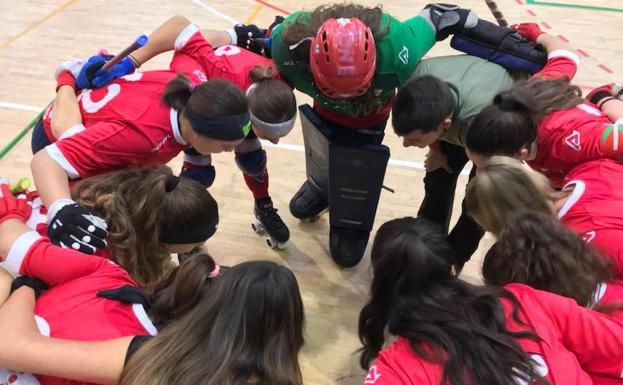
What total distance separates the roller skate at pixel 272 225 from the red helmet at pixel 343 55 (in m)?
0.96

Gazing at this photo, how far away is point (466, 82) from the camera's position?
2.07 m

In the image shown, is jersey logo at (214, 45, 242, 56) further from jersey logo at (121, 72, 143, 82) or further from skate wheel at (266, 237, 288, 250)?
skate wheel at (266, 237, 288, 250)

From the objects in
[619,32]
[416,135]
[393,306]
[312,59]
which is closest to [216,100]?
[312,59]

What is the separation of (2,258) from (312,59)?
119 cm

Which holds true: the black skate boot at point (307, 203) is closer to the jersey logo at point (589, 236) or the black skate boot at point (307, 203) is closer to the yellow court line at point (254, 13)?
the jersey logo at point (589, 236)

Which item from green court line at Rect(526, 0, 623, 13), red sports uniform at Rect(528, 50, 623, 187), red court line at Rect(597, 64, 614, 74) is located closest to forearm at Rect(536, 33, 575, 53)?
red sports uniform at Rect(528, 50, 623, 187)

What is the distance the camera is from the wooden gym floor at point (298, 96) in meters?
2.45

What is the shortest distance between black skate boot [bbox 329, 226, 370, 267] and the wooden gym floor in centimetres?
6

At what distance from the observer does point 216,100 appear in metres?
1.84

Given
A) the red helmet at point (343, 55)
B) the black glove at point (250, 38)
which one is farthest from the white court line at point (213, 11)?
the red helmet at point (343, 55)

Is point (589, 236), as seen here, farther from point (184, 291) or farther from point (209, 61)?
point (209, 61)

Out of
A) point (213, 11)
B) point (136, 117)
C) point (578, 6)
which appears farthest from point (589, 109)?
point (578, 6)

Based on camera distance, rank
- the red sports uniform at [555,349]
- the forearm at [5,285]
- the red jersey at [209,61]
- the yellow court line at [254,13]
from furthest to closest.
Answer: the yellow court line at [254,13]
the red jersey at [209,61]
the forearm at [5,285]
the red sports uniform at [555,349]

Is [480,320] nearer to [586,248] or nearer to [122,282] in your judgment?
[586,248]
